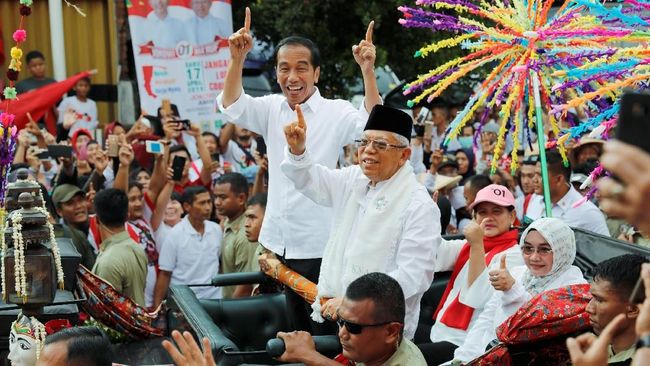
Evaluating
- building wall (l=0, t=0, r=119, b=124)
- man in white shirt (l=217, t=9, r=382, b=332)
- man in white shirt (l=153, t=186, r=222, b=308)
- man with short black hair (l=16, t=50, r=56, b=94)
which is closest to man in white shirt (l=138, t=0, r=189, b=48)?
man with short black hair (l=16, t=50, r=56, b=94)

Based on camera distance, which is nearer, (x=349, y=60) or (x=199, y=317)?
(x=199, y=317)

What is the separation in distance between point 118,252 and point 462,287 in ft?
9.38

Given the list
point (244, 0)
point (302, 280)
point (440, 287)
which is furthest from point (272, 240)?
point (244, 0)

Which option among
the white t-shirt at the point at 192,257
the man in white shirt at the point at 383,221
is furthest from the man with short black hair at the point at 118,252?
the man in white shirt at the point at 383,221

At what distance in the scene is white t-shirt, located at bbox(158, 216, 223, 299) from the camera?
8422mm

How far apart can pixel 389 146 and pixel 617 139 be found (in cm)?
316

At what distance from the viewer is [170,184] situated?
884 cm

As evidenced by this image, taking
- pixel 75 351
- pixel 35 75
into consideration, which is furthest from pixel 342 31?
pixel 75 351

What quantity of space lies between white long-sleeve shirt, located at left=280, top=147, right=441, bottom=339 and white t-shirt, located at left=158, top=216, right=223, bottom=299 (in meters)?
3.08

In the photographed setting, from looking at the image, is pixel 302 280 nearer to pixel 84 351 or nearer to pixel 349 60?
pixel 84 351

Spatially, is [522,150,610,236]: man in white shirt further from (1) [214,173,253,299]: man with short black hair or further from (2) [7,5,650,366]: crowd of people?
(1) [214,173,253,299]: man with short black hair

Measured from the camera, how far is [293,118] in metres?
5.99

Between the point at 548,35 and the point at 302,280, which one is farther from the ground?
the point at 548,35

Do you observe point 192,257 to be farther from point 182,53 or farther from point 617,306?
point 617,306
